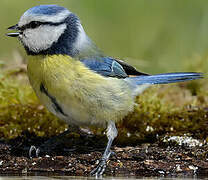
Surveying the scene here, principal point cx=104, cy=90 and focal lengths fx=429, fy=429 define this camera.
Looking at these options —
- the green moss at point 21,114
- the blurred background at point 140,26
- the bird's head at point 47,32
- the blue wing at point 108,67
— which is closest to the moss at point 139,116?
the green moss at point 21,114

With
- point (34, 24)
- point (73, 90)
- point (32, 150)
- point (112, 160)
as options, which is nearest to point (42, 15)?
point (34, 24)

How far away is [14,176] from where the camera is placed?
2.82 metres

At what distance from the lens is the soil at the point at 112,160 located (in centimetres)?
300

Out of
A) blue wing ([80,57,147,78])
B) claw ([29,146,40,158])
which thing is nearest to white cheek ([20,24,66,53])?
blue wing ([80,57,147,78])

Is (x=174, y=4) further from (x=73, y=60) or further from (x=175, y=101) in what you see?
(x=73, y=60)

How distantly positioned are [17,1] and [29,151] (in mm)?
3616

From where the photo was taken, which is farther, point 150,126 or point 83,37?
point 150,126

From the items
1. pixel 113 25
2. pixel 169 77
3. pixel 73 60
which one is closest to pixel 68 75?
pixel 73 60

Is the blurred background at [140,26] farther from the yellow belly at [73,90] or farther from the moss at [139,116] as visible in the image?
the yellow belly at [73,90]

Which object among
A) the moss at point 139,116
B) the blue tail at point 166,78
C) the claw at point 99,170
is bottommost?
the moss at point 139,116

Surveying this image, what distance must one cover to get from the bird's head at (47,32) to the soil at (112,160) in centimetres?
80

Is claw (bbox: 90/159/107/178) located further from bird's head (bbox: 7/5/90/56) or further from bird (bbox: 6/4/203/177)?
bird's head (bbox: 7/5/90/56)

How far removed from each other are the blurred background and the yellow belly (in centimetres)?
237

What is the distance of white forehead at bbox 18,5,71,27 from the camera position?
3.17 meters
